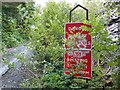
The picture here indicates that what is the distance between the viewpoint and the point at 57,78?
1.96 metres

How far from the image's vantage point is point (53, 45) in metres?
2.00

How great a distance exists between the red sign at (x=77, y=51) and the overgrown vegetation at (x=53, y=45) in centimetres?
4

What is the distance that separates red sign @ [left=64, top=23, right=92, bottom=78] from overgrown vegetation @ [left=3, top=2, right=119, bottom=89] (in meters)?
0.04

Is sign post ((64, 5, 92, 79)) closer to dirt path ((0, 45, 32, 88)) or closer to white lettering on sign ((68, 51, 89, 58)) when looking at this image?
white lettering on sign ((68, 51, 89, 58))

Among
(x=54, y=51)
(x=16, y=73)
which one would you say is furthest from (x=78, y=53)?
(x=16, y=73)

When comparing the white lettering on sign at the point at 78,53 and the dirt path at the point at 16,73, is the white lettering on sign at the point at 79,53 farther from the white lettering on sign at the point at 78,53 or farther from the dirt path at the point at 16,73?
the dirt path at the point at 16,73

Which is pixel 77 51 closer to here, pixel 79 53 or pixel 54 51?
pixel 79 53

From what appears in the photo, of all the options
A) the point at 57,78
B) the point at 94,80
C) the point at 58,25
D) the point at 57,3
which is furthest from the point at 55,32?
the point at 94,80

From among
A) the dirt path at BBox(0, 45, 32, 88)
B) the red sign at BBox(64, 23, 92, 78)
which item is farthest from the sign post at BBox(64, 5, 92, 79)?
the dirt path at BBox(0, 45, 32, 88)

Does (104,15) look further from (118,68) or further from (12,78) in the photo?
(12,78)

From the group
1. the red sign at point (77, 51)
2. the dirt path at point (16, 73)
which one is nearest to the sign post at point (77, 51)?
the red sign at point (77, 51)

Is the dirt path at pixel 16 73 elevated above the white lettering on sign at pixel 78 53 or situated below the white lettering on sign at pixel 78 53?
below

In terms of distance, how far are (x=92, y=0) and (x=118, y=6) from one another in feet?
0.69

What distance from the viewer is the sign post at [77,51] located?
1.93 meters
